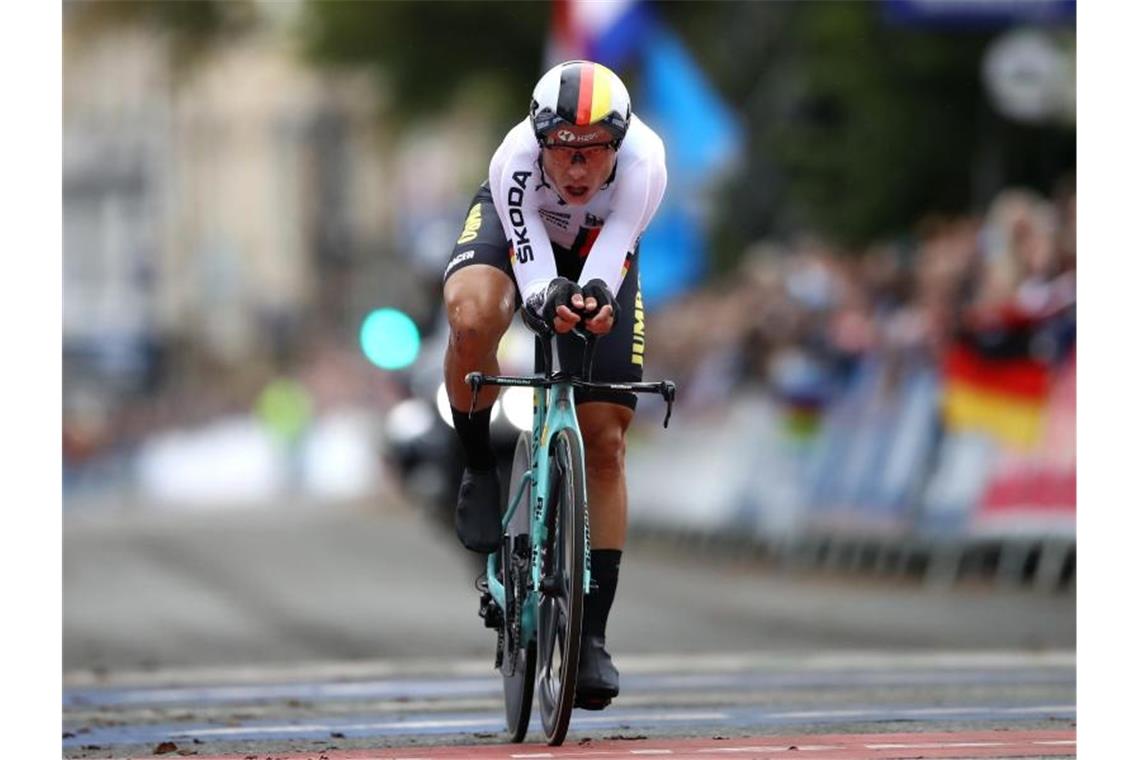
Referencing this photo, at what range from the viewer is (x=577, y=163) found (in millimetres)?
7879

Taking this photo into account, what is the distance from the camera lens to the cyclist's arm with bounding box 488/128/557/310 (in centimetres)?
795

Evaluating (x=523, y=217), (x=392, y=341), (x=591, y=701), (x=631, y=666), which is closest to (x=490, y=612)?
(x=591, y=701)

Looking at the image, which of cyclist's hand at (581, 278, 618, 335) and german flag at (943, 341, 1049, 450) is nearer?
cyclist's hand at (581, 278, 618, 335)

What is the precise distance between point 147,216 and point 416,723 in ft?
377

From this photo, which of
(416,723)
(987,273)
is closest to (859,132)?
(987,273)

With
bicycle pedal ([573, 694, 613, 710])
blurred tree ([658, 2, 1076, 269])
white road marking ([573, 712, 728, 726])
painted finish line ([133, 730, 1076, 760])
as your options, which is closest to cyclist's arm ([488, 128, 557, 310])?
bicycle pedal ([573, 694, 613, 710])

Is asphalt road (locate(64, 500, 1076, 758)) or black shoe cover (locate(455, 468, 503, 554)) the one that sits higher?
black shoe cover (locate(455, 468, 503, 554))

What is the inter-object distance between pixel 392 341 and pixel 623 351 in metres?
4.16

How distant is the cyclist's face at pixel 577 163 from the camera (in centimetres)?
775

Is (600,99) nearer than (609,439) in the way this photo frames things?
Yes

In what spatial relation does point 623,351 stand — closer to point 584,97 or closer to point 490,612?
point 584,97

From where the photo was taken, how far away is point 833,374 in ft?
60.2

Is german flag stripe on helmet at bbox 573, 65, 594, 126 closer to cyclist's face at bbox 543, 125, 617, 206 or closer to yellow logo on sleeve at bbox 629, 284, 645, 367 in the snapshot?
cyclist's face at bbox 543, 125, 617, 206
